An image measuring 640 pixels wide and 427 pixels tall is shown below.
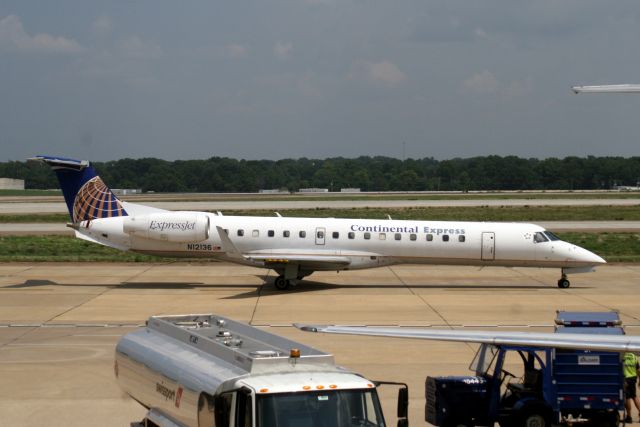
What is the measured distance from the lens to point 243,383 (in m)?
8.86

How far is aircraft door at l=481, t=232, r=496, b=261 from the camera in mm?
31438

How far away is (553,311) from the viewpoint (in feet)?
85.5

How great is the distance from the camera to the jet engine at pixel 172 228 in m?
31.0

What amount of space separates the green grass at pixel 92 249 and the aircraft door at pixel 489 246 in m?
10.4

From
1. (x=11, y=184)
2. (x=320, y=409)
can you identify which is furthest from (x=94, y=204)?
(x=11, y=184)

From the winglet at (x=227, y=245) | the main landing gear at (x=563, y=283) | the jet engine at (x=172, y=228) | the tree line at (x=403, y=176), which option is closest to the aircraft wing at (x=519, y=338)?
the winglet at (x=227, y=245)

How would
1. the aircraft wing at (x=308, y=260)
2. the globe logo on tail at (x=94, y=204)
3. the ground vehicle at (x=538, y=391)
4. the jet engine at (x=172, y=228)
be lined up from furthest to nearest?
the globe logo on tail at (x=94, y=204) → the jet engine at (x=172, y=228) → the aircraft wing at (x=308, y=260) → the ground vehicle at (x=538, y=391)

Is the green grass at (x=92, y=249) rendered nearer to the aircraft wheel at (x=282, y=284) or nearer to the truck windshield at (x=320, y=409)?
the aircraft wheel at (x=282, y=284)

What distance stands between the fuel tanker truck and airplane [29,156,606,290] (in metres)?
19.1

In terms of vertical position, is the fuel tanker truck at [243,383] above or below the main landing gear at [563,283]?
above

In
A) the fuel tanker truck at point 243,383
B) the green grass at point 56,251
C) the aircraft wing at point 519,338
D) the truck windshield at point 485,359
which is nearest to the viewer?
the fuel tanker truck at point 243,383

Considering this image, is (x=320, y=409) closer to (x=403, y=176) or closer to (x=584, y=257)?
(x=584, y=257)

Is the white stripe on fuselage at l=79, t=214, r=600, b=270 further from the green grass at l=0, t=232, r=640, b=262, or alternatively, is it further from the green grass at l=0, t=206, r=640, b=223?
the green grass at l=0, t=206, r=640, b=223

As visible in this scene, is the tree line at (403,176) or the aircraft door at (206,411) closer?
the aircraft door at (206,411)
